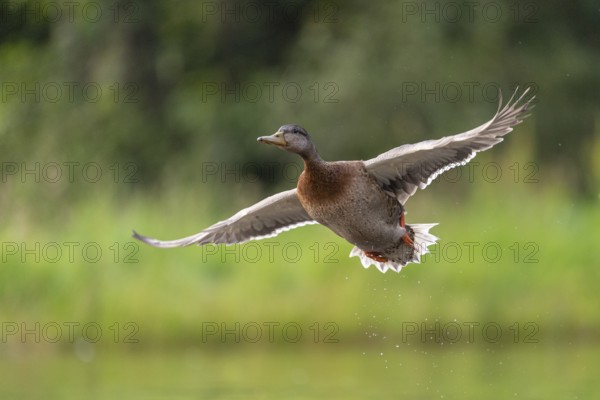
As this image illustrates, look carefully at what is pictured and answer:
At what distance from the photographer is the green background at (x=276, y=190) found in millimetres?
10070

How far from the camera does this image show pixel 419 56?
17.3 m

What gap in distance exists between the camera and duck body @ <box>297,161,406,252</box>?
22.2ft

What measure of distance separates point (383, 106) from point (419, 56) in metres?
0.79

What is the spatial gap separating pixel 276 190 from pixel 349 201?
1082cm

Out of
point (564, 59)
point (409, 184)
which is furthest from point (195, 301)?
point (564, 59)

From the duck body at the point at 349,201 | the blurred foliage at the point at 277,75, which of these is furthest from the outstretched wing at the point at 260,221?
the blurred foliage at the point at 277,75

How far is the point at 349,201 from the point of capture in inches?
267

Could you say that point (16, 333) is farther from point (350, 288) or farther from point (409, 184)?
point (409, 184)
